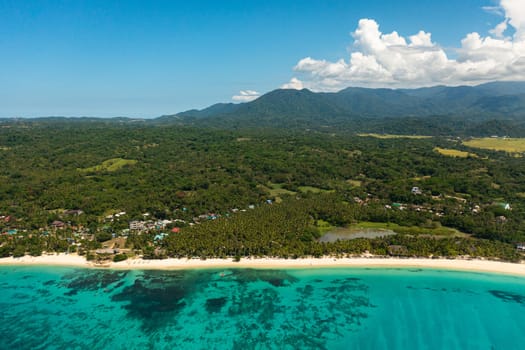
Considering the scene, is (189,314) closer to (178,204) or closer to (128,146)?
(178,204)

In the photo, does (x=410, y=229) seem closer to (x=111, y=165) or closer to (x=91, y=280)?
(x=91, y=280)

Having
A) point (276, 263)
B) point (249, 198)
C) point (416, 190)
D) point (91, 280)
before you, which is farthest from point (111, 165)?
point (416, 190)

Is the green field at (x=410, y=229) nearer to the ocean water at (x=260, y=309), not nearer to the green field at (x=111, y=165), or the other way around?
the ocean water at (x=260, y=309)

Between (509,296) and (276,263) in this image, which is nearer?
(509,296)

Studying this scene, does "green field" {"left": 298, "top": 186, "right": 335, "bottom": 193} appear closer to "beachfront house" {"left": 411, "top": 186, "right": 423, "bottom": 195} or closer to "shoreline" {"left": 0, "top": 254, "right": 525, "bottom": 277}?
"beachfront house" {"left": 411, "top": 186, "right": 423, "bottom": 195}

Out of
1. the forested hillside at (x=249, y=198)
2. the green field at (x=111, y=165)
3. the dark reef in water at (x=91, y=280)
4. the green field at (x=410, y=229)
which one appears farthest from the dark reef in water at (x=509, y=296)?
the green field at (x=111, y=165)
